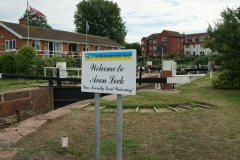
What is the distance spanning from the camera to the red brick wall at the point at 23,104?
816 cm

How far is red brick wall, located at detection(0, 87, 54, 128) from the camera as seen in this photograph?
8156 millimetres

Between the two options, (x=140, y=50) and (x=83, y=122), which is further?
(x=140, y=50)

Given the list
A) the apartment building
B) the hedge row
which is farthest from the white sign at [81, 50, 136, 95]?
the apartment building

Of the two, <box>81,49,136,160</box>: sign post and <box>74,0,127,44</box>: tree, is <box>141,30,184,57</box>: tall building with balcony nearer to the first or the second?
<box>74,0,127,44</box>: tree

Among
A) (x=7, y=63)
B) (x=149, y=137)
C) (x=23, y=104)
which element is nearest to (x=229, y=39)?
(x=149, y=137)

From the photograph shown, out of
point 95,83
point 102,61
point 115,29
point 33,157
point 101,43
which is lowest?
point 33,157

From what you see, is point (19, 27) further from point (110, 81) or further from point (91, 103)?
point (110, 81)

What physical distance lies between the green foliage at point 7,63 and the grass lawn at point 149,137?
1505cm

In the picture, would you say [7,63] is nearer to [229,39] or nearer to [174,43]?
[229,39]

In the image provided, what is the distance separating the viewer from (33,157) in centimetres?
395

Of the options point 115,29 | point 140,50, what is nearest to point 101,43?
point 115,29

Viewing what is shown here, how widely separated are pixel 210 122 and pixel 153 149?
2.26 meters

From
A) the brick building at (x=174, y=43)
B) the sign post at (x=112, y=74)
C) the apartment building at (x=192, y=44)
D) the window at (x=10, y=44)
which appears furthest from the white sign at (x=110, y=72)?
the apartment building at (x=192, y=44)

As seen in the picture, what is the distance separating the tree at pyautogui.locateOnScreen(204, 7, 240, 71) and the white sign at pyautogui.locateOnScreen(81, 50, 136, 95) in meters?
8.72
